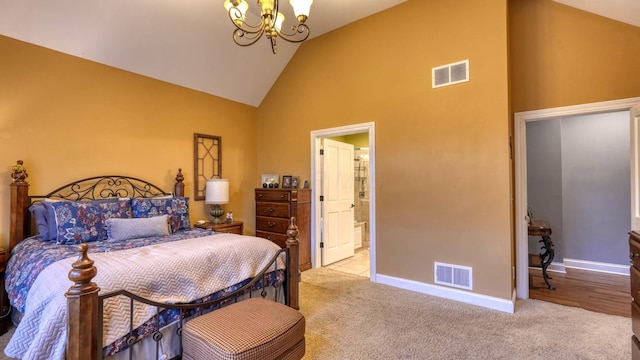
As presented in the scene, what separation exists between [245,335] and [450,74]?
11.0 ft

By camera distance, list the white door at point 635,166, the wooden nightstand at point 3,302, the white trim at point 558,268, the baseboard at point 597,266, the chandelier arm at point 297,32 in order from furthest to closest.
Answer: the white trim at point 558,268 < the baseboard at point 597,266 < the wooden nightstand at point 3,302 < the white door at point 635,166 < the chandelier arm at point 297,32

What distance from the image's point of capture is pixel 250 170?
5273 mm

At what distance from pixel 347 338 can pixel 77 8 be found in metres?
4.23

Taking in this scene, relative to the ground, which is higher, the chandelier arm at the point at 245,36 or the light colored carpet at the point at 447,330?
the chandelier arm at the point at 245,36

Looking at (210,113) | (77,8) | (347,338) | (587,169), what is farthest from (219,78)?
(587,169)

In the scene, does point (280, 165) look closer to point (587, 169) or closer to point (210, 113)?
point (210, 113)

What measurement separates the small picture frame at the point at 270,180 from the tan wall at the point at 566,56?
3.51m

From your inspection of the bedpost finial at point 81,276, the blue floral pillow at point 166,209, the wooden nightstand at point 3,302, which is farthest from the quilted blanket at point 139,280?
the wooden nightstand at point 3,302

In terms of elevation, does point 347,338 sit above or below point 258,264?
below

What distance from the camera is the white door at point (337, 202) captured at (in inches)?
184

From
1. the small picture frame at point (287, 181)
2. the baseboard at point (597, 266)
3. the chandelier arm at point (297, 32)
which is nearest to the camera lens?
the chandelier arm at point (297, 32)

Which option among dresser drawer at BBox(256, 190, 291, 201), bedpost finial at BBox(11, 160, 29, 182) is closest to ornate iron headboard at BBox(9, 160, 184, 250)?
bedpost finial at BBox(11, 160, 29, 182)

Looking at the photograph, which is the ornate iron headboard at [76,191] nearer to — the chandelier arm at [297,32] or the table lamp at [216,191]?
the table lamp at [216,191]

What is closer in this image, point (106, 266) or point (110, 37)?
point (106, 266)
